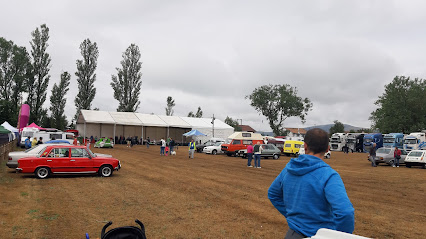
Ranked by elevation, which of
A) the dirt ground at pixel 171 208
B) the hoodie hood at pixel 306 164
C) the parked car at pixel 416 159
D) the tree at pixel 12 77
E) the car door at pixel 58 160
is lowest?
the dirt ground at pixel 171 208

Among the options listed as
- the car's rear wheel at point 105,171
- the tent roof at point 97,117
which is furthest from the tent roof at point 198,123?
the car's rear wheel at point 105,171

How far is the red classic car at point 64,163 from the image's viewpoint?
13.0 m

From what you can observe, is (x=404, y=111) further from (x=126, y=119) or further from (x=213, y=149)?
(x=126, y=119)

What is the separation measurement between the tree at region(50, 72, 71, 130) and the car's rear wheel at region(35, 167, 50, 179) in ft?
146

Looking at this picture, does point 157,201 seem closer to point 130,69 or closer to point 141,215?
point 141,215

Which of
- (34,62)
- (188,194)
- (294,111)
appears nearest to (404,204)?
(188,194)

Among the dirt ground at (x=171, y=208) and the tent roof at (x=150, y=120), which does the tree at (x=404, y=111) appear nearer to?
the tent roof at (x=150, y=120)

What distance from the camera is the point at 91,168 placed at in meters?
13.9

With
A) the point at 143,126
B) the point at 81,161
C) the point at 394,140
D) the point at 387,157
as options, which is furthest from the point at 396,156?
the point at 143,126

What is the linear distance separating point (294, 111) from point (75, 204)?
69173mm

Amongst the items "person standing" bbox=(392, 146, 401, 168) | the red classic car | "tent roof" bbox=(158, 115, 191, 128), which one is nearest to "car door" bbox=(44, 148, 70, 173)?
the red classic car

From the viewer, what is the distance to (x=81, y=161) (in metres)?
13.7

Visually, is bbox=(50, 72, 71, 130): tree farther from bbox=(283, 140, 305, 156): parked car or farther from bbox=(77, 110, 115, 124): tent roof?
bbox=(283, 140, 305, 156): parked car

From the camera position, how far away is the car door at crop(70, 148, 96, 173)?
44.6 feet
